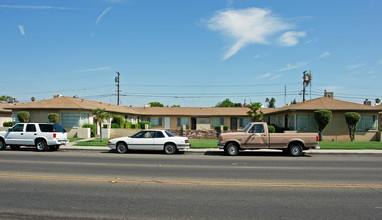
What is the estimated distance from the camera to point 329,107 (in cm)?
2777

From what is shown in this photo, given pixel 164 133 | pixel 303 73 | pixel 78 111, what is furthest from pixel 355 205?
pixel 303 73

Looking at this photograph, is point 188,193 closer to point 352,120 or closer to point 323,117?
point 323,117

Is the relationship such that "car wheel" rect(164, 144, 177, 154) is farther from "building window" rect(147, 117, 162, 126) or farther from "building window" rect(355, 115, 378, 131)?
"building window" rect(147, 117, 162, 126)

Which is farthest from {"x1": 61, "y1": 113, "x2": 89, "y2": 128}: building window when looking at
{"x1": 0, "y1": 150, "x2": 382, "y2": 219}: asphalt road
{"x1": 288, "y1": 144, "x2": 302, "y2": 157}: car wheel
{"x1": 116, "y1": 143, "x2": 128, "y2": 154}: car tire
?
{"x1": 288, "y1": 144, "x2": 302, "y2": 157}: car wheel

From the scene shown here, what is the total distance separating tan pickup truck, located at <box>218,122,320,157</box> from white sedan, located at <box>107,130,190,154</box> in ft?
8.42

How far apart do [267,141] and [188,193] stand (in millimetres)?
9994

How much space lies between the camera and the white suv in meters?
18.1

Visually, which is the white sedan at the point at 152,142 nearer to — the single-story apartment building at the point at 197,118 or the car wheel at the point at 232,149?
the car wheel at the point at 232,149

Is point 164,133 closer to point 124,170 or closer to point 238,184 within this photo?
point 124,170

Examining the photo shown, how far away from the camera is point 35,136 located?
18156 mm

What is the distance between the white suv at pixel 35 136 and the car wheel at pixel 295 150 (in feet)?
47.2

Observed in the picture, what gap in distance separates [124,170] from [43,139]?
33.6 feet

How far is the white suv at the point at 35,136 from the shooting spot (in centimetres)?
1811

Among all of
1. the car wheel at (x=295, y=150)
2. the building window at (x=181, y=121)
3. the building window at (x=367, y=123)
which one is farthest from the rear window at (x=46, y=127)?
the building window at (x=367, y=123)
